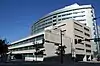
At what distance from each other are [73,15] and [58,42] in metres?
53.1

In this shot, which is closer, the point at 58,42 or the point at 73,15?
the point at 58,42

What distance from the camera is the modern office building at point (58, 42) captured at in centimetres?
9688

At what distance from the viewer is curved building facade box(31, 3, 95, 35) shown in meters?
142

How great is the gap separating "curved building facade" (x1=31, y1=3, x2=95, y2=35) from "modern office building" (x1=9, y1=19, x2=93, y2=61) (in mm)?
13438

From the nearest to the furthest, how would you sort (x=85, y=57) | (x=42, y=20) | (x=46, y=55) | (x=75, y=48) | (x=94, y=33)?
(x=46, y=55) → (x=75, y=48) → (x=85, y=57) → (x=94, y=33) → (x=42, y=20)

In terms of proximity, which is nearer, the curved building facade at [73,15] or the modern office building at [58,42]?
the modern office building at [58,42]

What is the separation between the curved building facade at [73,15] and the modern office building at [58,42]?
44.1 feet

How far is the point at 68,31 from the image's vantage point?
4281 inches

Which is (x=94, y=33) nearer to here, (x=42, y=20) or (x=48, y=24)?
(x=48, y=24)

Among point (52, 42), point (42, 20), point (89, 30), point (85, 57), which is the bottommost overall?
point (85, 57)

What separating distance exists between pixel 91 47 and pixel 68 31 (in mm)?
33005

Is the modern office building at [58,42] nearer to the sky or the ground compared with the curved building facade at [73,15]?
nearer to the ground

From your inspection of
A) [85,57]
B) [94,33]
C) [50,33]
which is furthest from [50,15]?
[50,33]

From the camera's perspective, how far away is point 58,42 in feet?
325
